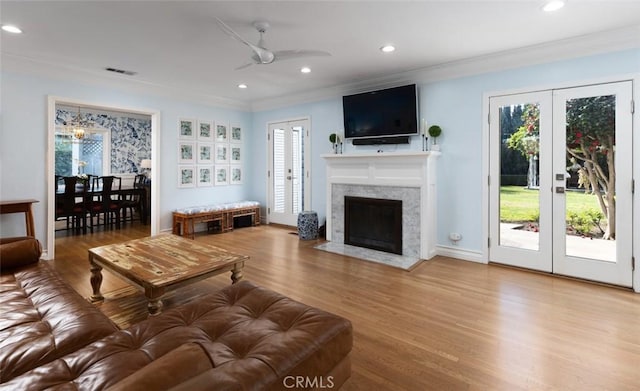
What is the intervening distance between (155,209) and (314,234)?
2.75 meters

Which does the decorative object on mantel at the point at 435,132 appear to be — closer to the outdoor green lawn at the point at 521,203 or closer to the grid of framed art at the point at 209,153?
the outdoor green lawn at the point at 521,203

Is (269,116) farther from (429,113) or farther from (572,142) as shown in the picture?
(572,142)

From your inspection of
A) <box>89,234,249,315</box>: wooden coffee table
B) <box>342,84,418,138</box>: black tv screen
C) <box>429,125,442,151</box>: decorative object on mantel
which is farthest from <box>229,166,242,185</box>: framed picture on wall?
<box>429,125,442,151</box>: decorative object on mantel

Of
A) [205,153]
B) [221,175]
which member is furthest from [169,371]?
[221,175]

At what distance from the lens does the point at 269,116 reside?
6.36m

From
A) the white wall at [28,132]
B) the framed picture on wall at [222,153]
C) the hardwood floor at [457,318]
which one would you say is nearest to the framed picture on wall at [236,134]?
the framed picture on wall at [222,153]

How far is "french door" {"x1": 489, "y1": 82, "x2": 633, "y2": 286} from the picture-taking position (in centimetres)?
311

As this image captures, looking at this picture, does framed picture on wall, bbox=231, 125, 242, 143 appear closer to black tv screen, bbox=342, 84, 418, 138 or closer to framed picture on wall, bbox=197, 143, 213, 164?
framed picture on wall, bbox=197, 143, 213, 164

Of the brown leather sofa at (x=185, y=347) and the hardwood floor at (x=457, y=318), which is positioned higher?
the brown leather sofa at (x=185, y=347)

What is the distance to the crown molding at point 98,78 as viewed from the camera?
383 cm

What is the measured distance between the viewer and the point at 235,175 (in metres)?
6.57

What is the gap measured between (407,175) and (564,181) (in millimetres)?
1664

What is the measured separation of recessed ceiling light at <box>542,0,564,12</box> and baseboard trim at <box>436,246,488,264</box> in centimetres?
263

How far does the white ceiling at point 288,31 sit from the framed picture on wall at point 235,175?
2409 mm
